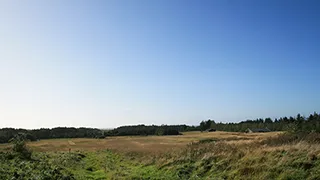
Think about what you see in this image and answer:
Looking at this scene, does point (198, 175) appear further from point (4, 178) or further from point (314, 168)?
point (4, 178)

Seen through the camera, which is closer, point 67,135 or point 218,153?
point 218,153

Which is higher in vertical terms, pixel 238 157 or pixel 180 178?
pixel 238 157

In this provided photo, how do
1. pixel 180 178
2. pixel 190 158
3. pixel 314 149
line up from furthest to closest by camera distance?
pixel 190 158 < pixel 180 178 < pixel 314 149

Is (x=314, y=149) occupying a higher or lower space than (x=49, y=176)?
higher

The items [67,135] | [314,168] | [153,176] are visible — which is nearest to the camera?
[314,168]

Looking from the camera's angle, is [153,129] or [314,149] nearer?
[314,149]

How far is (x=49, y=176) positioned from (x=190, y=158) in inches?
402

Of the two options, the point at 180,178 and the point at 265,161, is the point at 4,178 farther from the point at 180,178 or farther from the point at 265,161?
the point at 265,161

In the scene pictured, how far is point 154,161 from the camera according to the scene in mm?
26344

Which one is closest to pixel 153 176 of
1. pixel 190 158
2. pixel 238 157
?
pixel 190 158

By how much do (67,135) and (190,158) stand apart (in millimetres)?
153296

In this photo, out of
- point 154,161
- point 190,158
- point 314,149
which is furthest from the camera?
point 154,161

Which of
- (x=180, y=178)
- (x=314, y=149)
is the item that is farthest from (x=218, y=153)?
(x=314, y=149)

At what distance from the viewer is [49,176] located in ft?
57.0
